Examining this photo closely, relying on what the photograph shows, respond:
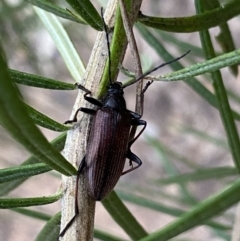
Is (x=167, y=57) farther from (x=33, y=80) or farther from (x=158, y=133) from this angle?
(x=158, y=133)

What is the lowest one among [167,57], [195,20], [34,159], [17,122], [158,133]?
[17,122]

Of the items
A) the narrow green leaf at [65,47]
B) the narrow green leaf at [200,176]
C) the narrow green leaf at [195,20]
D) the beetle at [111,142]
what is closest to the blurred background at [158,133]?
the narrow green leaf at [200,176]

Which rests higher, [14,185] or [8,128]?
[14,185]

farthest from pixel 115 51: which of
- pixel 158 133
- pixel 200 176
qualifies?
pixel 158 133

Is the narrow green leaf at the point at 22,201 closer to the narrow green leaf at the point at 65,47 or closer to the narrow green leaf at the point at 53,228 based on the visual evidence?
the narrow green leaf at the point at 53,228

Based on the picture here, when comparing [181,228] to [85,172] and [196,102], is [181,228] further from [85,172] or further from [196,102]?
[196,102]

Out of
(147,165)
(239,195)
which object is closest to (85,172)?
(239,195)

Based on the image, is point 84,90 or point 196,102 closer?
point 84,90
